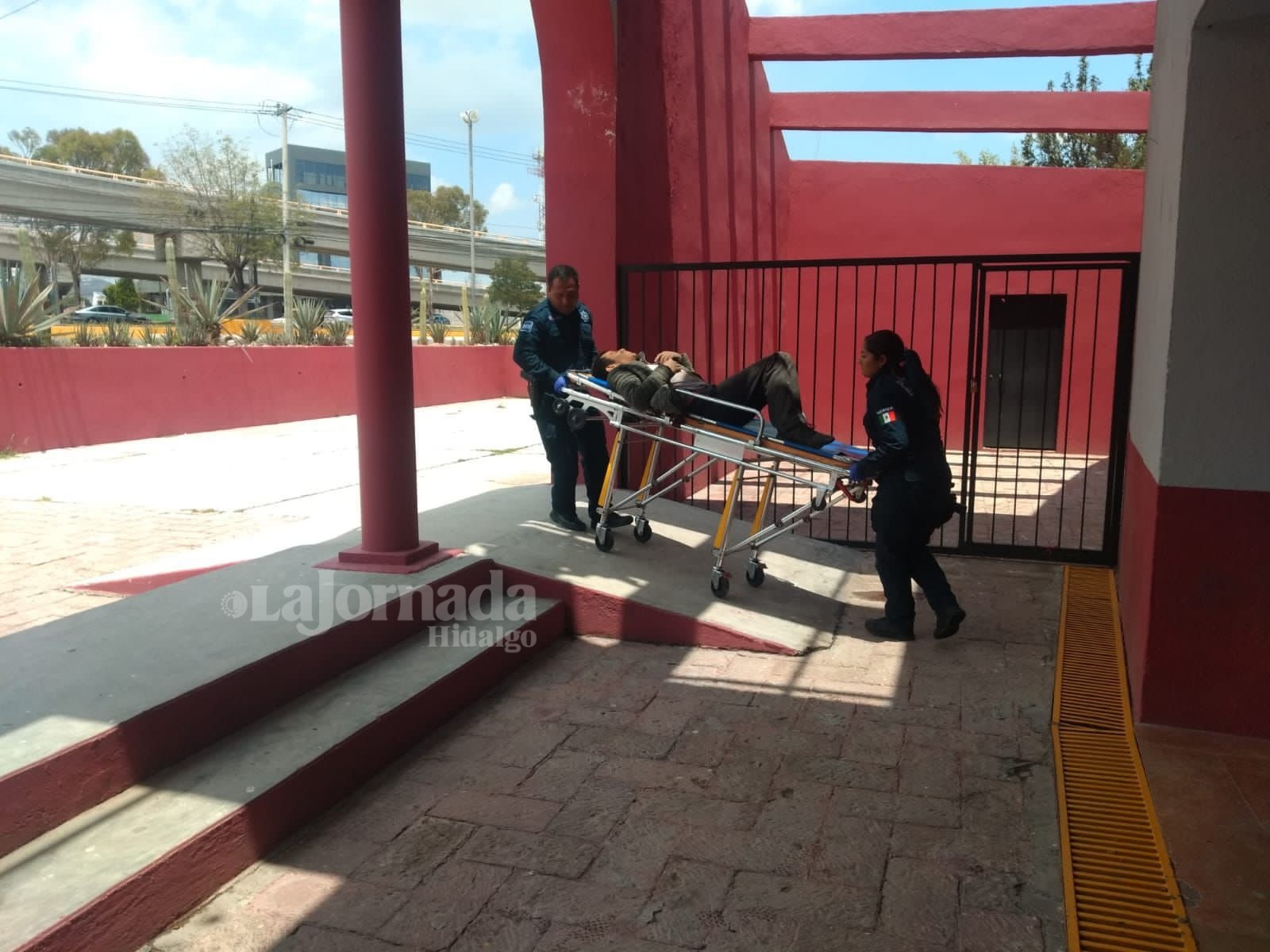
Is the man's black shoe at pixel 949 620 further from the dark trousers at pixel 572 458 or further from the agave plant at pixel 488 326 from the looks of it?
the agave plant at pixel 488 326

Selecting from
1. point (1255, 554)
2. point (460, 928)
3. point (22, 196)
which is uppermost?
point (22, 196)

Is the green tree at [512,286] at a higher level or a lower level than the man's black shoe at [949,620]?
higher

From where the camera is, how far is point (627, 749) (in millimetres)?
3805

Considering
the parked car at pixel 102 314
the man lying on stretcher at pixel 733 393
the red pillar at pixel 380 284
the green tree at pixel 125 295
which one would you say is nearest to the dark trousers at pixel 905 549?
the man lying on stretcher at pixel 733 393

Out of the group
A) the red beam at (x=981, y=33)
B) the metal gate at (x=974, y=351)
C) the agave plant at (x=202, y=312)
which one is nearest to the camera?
the metal gate at (x=974, y=351)

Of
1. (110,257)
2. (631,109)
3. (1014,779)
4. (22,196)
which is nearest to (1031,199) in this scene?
(631,109)

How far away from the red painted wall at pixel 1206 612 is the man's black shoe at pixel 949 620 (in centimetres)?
108

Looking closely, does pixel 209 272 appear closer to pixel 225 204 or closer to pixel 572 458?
pixel 225 204

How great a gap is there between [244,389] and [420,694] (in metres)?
10.8

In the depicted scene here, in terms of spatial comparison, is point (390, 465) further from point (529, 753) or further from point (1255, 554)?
point (1255, 554)

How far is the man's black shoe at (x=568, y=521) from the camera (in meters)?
6.09

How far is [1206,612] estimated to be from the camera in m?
3.76

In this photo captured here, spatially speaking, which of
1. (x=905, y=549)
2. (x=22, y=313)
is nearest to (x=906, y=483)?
(x=905, y=549)

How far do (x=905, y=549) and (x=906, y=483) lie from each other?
0.39 meters
